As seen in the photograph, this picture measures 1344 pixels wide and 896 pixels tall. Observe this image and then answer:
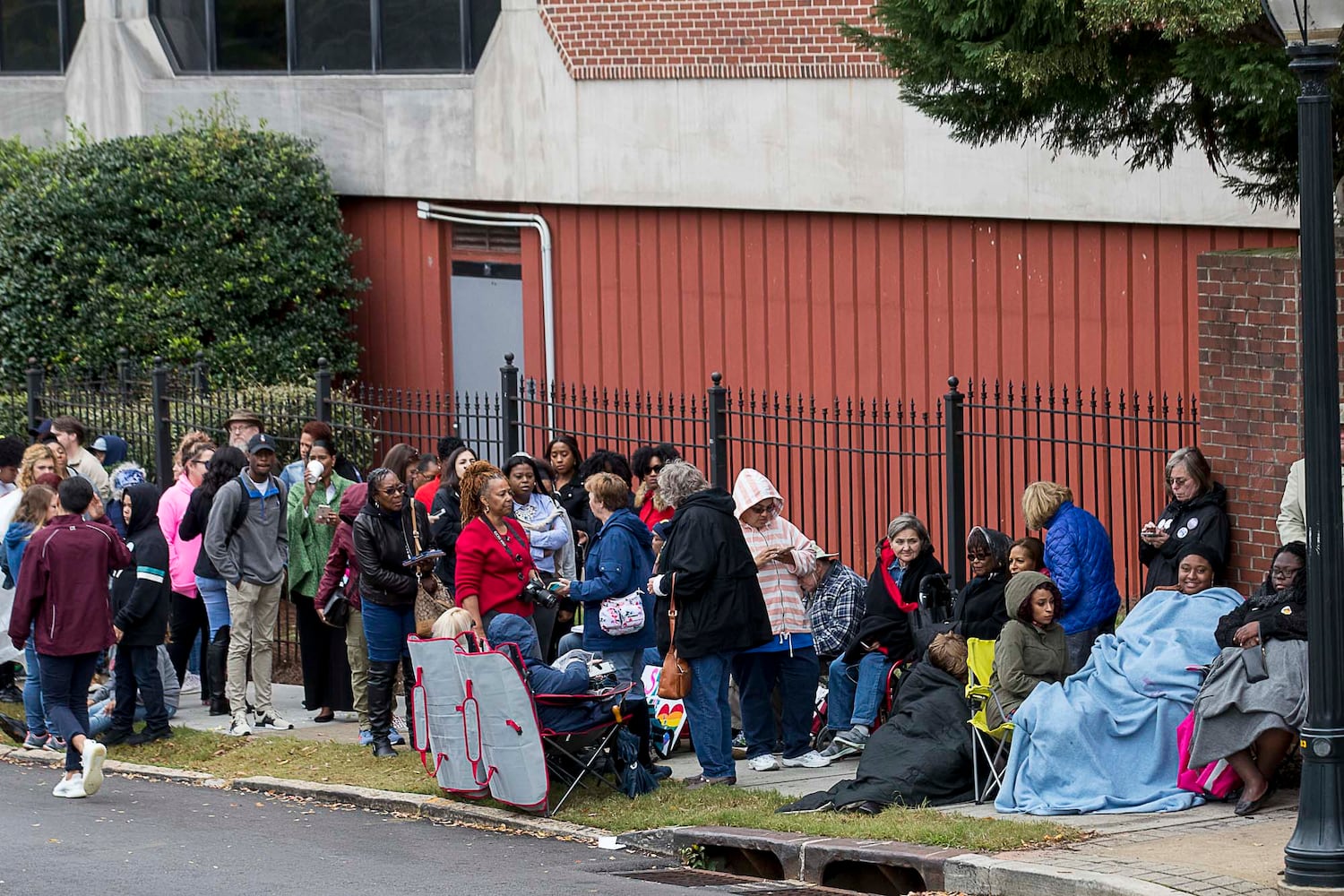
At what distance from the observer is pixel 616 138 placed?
18.8 m

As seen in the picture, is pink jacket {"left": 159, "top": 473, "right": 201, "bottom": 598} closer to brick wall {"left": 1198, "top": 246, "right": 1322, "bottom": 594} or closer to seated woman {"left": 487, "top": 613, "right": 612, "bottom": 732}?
seated woman {"left": 487, "top": 613, "right": 612, "bottom": 732}

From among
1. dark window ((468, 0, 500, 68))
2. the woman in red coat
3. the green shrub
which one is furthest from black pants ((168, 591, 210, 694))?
dark window ((468, 0, 500, 68))

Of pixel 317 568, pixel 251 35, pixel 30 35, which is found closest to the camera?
pixel 317 568

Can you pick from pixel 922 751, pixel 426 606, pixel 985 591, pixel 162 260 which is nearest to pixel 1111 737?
pixel 922 751

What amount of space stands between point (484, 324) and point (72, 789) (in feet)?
33.2

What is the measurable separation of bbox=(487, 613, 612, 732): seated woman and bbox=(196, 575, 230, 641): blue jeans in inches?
128

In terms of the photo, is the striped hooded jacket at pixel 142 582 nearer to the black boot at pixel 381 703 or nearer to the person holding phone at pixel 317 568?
the person holding phone at pixel 317 568

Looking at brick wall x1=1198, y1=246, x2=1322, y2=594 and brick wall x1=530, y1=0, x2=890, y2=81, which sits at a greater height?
brick wall x1=530, y1=0, x2=890, y2=81

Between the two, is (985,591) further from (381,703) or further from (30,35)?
(30,35)

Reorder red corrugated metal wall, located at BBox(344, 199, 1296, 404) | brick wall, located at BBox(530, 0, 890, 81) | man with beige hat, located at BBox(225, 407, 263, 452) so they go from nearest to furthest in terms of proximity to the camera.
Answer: man with beige hat, located at BBox(225, 407, 263, 452)
red corrugated metal wall, located at BBox(344, 199, 1296, 404)
brick wall, located at BBox(530, 0, 890, 81)

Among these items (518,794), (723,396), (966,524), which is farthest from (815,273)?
(518,794)

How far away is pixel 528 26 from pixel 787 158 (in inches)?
132

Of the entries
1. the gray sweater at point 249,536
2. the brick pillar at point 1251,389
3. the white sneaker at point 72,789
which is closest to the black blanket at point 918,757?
the brick pillar at point 1251,389

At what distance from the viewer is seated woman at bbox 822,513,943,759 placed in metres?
11.3
